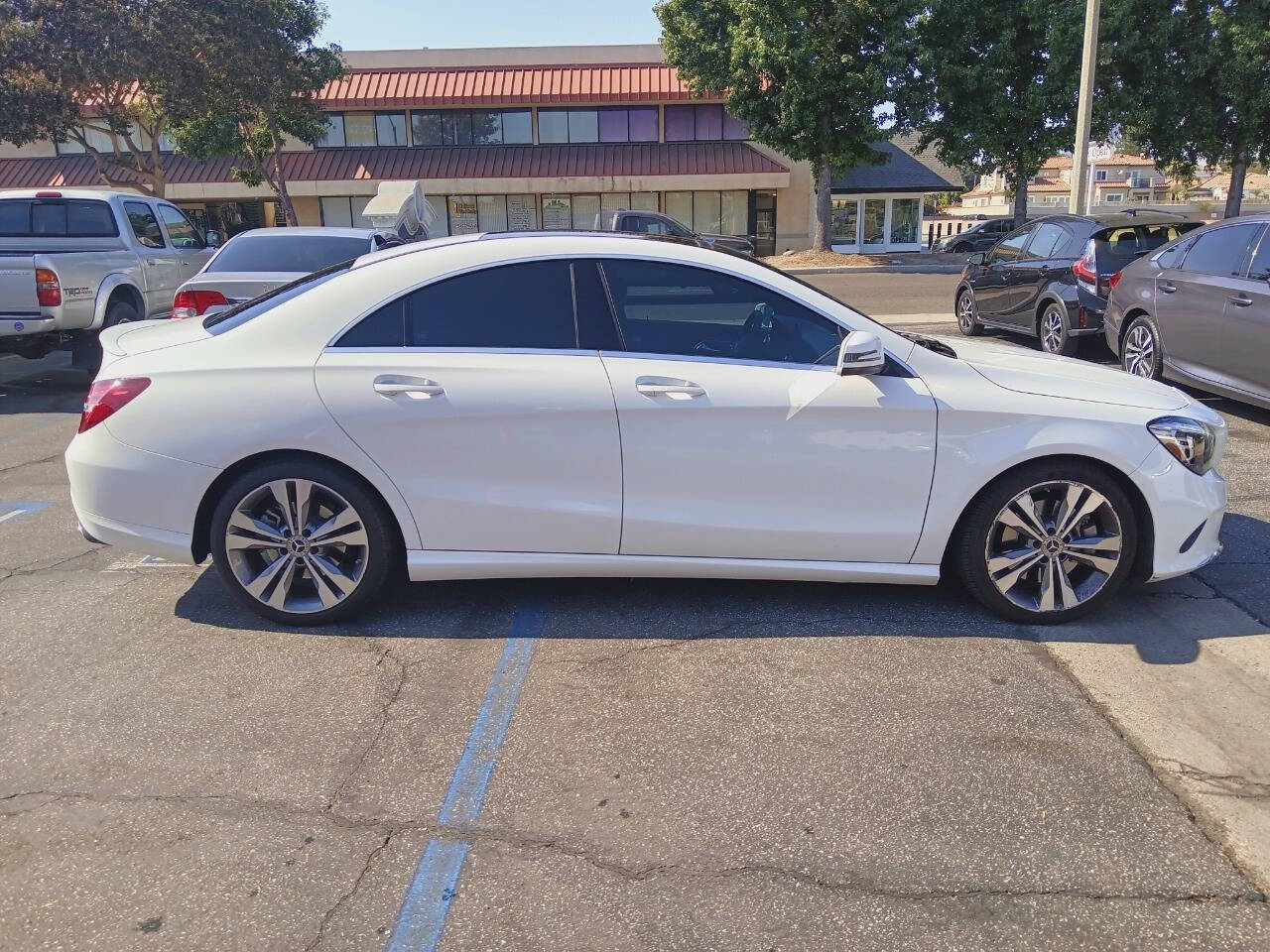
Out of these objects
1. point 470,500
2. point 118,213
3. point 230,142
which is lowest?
point 470,500

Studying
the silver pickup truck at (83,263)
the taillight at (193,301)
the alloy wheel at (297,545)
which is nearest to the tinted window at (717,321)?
the alloy wheel at (297,545)

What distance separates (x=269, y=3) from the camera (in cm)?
2608

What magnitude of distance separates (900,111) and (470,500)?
2982 centimetres

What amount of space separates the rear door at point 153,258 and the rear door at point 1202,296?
32.9 ft

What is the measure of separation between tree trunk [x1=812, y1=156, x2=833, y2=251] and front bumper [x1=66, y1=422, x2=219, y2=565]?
2956 centimetres

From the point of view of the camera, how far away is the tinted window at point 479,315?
4207 millimetres

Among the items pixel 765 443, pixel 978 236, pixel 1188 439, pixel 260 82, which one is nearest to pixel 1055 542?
→ pixel 1188 439

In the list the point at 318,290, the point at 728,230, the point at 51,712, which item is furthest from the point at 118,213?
the point at 728,230

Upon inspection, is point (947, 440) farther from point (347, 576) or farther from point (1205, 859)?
point (347, 576)

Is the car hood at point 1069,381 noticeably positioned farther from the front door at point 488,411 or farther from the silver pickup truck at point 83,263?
the silver pickup truck at point 83,263

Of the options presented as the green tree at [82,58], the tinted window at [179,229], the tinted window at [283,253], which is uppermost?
the green tree at [82,58]

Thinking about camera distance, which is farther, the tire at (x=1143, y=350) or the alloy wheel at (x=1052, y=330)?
the alloy wheel at (x=1052, y=330)

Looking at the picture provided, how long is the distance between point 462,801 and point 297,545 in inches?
63.9

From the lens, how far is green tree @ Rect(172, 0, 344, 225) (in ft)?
83.4
